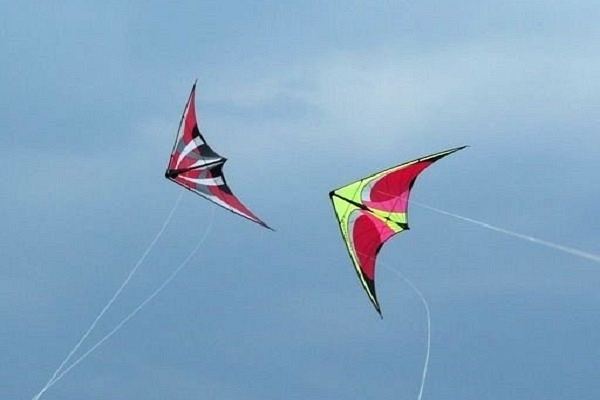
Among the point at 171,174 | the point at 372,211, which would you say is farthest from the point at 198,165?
the point at 372,211

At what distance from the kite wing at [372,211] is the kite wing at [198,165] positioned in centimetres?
388

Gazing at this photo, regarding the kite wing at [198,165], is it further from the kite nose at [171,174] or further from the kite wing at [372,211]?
the kite wing at [372,211]

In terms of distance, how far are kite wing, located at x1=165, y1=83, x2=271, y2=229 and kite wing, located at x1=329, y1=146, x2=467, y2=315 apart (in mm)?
3879

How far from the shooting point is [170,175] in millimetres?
46875

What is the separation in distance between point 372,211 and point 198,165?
632 centimetres

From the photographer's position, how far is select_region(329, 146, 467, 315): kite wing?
4466cm

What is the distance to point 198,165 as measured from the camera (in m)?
47.9

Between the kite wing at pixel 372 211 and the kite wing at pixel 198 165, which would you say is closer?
the kite wing at pixel 372 211

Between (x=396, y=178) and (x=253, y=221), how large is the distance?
15.5 ft

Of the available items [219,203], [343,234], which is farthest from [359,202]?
[219,203]

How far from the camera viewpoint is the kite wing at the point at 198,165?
156ft

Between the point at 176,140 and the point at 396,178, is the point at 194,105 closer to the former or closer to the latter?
the point at 176,140

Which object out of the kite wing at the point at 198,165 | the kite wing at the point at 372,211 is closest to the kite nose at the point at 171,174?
the kite wing at the point at 198,165

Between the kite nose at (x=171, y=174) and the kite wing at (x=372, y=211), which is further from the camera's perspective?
the kite nose at (x=171, y=174)
